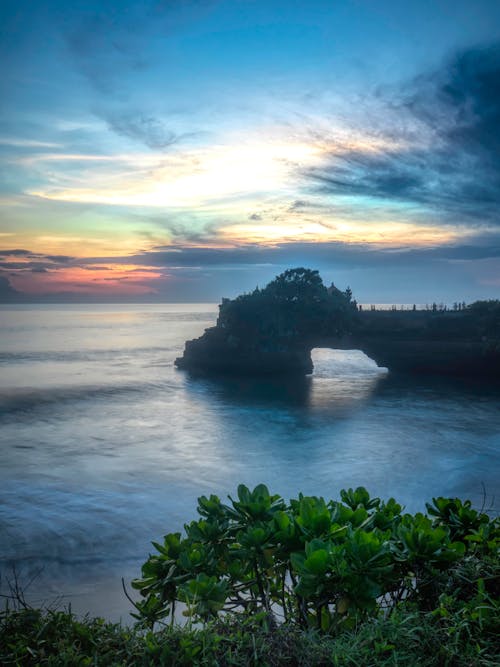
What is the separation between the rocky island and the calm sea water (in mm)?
2323

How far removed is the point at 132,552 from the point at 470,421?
1859cm

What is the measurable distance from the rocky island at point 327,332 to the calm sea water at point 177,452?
2323mm

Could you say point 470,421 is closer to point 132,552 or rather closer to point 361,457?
point 361,457

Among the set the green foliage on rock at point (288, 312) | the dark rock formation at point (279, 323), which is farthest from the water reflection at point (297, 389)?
the green foliage on rock at point (288, 312)

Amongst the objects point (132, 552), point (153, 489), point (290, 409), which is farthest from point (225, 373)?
point (132, 552)

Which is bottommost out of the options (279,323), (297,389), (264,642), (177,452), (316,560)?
(177,452)

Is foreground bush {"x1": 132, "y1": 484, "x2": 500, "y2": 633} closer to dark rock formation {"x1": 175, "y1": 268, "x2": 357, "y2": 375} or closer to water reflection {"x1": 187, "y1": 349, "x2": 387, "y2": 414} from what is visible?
water reflection {"x1": 187, "y1": 349, "x2": 387, "y2": 414}

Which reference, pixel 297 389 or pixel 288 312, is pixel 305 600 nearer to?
pixel 297 389

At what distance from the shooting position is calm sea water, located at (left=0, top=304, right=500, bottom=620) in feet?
35.2

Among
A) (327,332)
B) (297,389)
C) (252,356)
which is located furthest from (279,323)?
(297,389)

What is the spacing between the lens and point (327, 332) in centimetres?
3453

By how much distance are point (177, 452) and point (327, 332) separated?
18.3 m

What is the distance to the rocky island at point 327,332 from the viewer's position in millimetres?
33656

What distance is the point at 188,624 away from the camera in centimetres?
242
